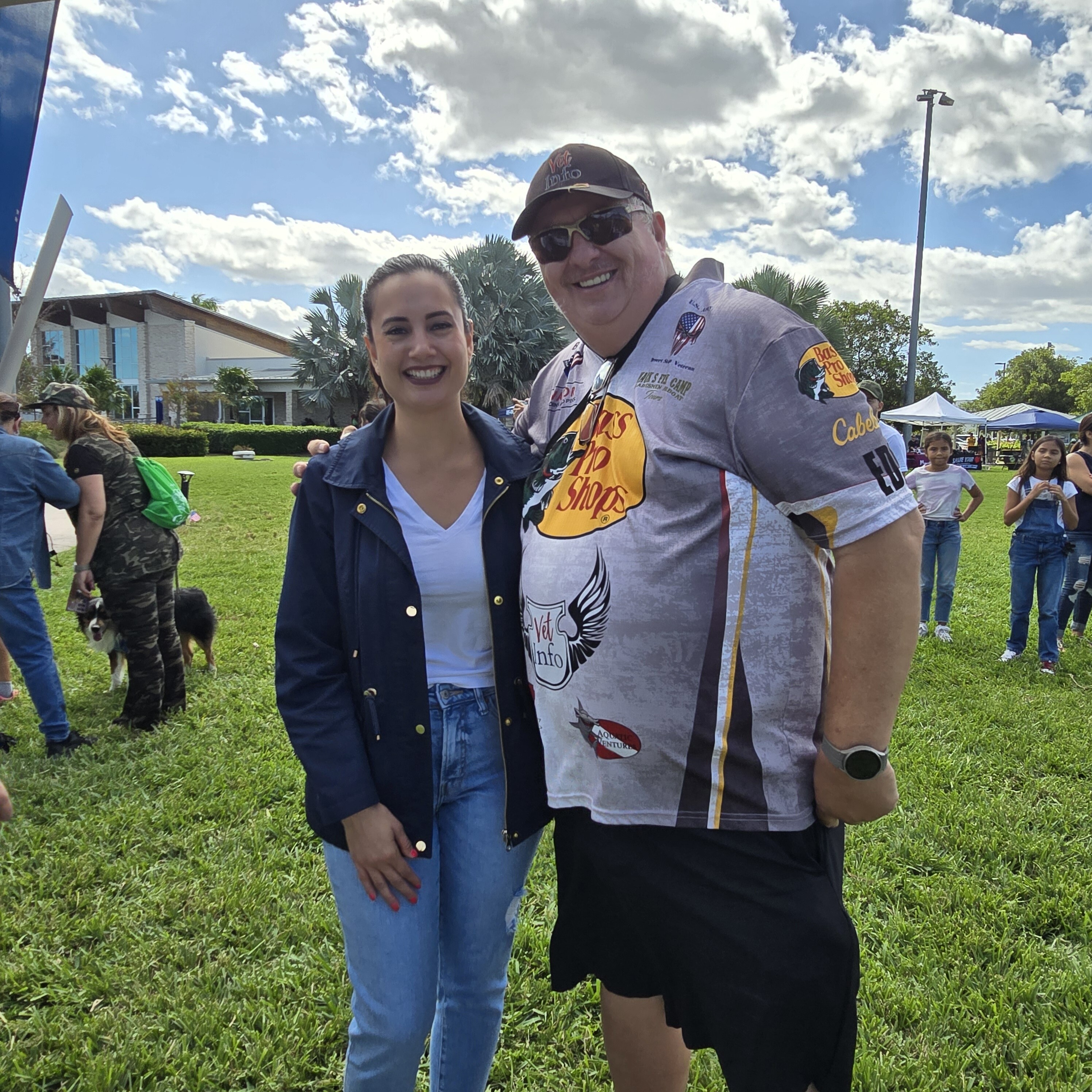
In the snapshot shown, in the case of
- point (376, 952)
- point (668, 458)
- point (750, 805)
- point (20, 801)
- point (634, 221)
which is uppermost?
point (634, 221)

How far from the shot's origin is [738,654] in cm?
149

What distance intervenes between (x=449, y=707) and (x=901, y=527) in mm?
1093

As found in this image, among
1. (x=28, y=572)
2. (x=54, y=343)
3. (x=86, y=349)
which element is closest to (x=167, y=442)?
(x=28, y=572)

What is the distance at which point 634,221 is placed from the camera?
1831mm

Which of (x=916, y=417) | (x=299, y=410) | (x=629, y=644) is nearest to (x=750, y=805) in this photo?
(x=629, y=644)

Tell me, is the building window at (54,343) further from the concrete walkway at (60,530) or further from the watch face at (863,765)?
the watch face at (863,765)

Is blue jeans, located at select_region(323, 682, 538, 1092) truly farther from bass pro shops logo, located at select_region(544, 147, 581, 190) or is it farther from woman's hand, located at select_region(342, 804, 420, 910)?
bass pro shops logo, located at select_region(544, 147, 581, 190)

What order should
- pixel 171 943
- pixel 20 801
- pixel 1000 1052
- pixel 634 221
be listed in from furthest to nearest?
pixel 20 801 → pixel 171 943 → pixel 1000 1052 → pixel 634 221

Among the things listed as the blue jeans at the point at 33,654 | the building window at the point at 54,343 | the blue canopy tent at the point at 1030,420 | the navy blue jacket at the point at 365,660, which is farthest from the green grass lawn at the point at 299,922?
the building window at the point at 54,343

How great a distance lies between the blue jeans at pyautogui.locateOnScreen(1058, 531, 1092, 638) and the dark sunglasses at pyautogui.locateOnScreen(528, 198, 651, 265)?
713 centimetres

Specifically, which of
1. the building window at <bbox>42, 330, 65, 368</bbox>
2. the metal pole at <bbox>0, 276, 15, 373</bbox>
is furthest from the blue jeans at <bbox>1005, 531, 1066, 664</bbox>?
the building window at <bbox>42, 330, 65, 368</bbox>

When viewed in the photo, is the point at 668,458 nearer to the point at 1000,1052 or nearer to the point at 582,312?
the point at 582,312

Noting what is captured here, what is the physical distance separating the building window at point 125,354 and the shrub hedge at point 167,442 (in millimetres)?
30731

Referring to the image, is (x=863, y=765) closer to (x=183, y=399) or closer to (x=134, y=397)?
(x=183, y=399)
